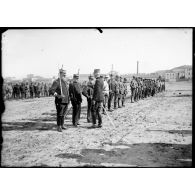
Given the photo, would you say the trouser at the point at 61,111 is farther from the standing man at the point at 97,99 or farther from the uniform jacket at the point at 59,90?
the standing man at the point at 97,99

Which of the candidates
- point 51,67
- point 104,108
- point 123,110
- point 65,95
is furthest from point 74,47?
point 123,110

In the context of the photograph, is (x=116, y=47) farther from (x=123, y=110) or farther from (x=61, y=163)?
(x=61, y=163)

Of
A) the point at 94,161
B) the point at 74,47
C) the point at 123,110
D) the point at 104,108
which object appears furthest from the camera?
the point at 123,110

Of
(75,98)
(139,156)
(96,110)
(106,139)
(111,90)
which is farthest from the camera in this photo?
(111,90)

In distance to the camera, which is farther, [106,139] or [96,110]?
[96,110]

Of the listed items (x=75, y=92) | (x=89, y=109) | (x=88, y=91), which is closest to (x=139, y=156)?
(x=89, y=109)

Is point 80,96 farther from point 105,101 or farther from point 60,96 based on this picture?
point 105,101

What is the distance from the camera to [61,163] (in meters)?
5.68

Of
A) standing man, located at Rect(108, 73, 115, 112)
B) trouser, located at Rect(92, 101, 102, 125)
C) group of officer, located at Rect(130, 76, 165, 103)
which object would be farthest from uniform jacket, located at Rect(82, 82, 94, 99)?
group of officer, located at Rect(130, 76, 165, 103)

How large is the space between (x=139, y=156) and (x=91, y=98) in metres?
1.67

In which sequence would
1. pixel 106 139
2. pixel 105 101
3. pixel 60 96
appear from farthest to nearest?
pixel 105 101
pixel 60 96
pixel 106 139

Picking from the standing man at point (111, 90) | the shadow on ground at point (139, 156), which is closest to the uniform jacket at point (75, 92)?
the standing man at point (111, 90)

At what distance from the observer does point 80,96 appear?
6.52m
